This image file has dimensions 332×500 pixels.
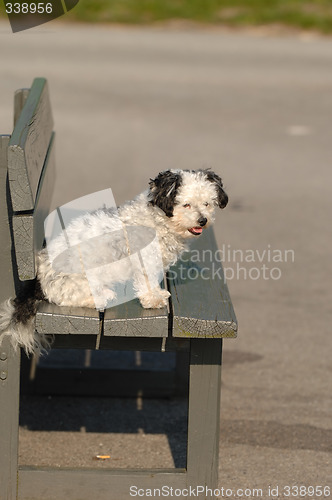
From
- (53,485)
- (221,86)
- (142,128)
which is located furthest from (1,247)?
(221,86)

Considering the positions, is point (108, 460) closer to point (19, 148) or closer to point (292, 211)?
point (19, 148)

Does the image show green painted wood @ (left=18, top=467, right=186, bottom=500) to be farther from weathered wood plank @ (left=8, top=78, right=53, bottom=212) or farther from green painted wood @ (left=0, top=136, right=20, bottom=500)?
weathered wood plank @ (left=8, top=78, right=53, bottom=212)

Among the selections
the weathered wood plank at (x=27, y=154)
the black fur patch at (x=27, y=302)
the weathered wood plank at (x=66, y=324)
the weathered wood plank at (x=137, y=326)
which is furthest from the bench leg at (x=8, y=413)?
the weathered wood plank at (x=27, y=154)

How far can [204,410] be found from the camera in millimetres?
3732

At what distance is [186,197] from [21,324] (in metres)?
0.96

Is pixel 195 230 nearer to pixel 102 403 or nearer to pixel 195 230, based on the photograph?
pixel 195 230

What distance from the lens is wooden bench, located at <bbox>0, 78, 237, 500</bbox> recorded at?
358 cm

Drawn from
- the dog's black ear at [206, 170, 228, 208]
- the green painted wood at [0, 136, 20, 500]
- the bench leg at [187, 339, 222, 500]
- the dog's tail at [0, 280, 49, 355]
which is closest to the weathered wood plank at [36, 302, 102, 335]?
the dog's tail at [0, 280, 49, 355]

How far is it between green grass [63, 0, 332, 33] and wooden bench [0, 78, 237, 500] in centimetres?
1750

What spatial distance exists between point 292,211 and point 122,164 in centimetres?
253

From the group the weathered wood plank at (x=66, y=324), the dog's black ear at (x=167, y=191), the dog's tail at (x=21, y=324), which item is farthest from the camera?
the dog's black ear at (x=167, y=191)

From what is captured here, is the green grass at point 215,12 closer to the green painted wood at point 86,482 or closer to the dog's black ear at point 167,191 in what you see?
the dog's black ear at point 167,191

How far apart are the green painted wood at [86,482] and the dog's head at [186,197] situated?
114 cm

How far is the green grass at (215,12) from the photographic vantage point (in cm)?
2109
